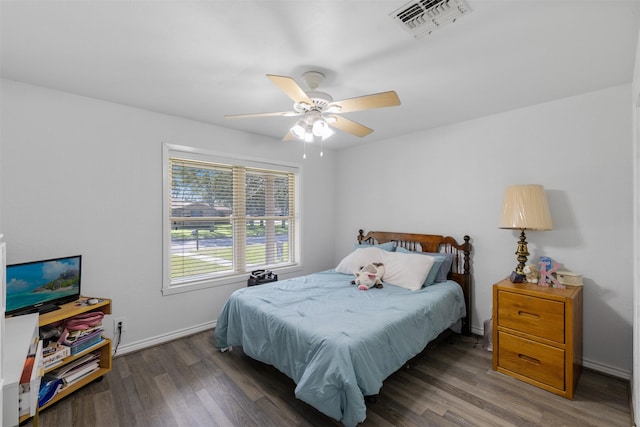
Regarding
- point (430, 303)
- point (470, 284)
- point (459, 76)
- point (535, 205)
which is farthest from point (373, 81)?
point (470, 284)

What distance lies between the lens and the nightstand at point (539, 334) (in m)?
2.10

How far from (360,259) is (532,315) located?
1682 millimetres

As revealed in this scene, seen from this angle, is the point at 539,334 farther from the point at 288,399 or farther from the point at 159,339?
the point at 159,339

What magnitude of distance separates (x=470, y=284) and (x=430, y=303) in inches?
37.2

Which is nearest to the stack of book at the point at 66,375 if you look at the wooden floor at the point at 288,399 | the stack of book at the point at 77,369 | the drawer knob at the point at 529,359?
the stack of book at the point at 77,369

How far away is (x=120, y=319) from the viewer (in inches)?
107

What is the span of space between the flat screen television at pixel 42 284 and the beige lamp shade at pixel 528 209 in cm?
370

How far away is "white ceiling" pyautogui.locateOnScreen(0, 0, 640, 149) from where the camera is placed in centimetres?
147

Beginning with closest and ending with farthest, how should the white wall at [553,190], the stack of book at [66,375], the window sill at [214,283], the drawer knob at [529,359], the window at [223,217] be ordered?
the stack of book at [66,375] < the drawer knob at [529,359] < the white wall at [553,190] < the window sill at [214,283] < the window at [223,217]

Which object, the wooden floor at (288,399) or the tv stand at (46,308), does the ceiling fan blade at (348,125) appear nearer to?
the wooden floor at (288,399)

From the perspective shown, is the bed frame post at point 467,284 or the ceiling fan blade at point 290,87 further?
the bed frame post at point 467,284

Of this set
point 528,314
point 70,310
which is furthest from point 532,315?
point 70,310

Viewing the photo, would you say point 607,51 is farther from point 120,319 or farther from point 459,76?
point 120,319

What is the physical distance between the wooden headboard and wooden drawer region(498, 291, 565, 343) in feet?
2.28
